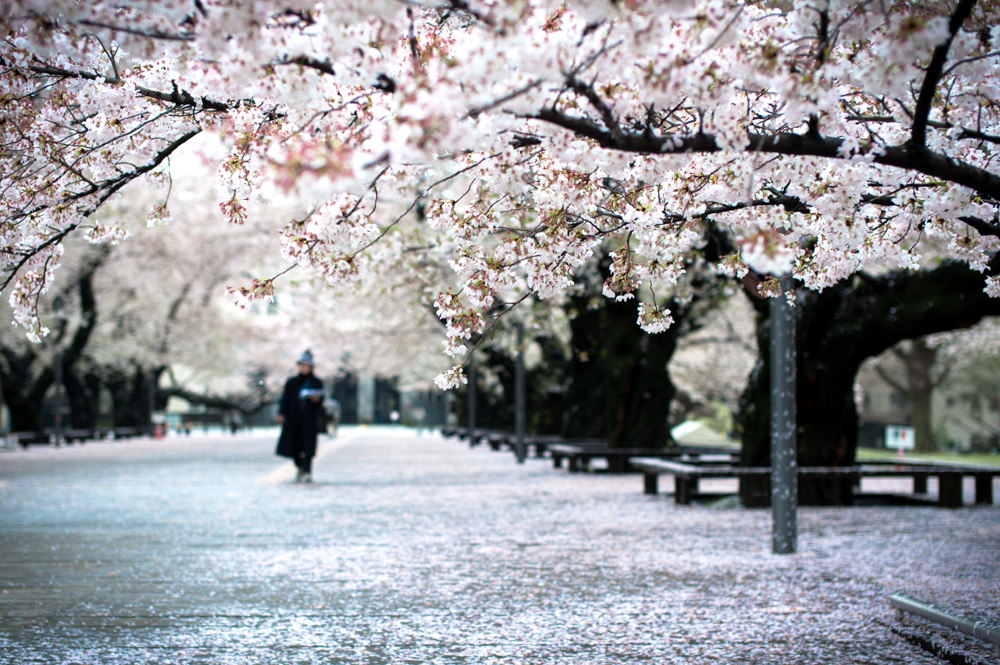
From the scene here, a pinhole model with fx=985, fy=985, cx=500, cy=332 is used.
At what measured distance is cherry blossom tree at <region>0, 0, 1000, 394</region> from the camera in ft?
9.07

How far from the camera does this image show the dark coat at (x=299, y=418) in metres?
15.7

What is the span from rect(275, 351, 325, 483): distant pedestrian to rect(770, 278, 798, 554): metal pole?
8762 mm

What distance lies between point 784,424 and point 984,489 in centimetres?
745

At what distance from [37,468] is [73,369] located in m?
16.2

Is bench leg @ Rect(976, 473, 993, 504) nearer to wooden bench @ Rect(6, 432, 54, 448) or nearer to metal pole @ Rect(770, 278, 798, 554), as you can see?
metal pole @ Rect(770, 278, 798, 554)

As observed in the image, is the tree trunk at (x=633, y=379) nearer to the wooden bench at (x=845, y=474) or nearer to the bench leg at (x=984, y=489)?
the wooden bench at (x=845, y=474)

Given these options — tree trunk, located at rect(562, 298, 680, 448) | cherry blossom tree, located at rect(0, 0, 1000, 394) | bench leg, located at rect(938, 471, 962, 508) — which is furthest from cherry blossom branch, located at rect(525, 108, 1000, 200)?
tree trunk, located at rect(562, 298, 680, 448)

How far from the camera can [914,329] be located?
11.5 metres

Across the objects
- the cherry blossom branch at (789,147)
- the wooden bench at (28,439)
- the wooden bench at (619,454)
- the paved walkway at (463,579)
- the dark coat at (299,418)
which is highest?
the cherry blossom branch at (789,147)

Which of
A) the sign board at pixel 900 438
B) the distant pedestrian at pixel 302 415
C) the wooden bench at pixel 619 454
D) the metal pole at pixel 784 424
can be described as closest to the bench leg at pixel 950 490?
the wooden bench at pixel 619 454

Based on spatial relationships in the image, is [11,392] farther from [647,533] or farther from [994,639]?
[994,639]

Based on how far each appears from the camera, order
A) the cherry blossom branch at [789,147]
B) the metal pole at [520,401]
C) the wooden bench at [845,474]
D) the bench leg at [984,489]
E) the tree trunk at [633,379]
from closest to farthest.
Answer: the cherry blossom branch at [789,147] < the wooden bench at [845,474] < the bench leg at [984,489] < the tree trunk at [633,379] < the metal pole at [520,401]

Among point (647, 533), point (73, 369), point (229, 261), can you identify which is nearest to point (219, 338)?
point (229, 261)

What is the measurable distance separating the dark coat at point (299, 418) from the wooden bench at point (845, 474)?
206 inches
